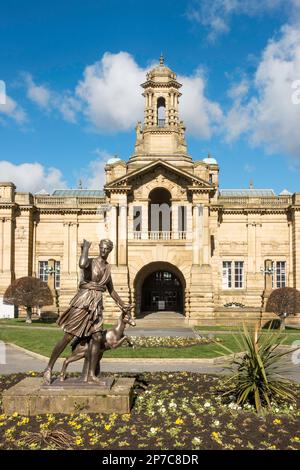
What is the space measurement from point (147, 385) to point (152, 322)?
80.7 feet

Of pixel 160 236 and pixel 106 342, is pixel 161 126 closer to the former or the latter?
pixel 160 236

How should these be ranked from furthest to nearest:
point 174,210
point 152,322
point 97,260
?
1. point 174,210
2. point 152,322
3. point 97,260

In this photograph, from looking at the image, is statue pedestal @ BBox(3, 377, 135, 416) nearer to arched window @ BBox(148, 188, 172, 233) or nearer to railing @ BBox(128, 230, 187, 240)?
railing @ BBox(128, 230, 187, 240)

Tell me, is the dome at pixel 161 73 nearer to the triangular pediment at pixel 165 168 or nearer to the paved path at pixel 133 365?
the triangular pediment at pixel 165 168

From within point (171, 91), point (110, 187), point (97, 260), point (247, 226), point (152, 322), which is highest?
point (171, 91)

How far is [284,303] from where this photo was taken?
113ft

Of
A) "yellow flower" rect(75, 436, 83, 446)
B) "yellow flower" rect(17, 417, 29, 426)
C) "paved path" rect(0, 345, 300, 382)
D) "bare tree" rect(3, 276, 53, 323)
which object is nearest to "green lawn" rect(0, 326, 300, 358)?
"paved path" rect(0, 345, 300, 382)

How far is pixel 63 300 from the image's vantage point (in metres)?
44.2

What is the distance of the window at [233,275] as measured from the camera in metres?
44.7

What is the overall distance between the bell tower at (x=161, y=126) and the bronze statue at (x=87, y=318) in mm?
31913

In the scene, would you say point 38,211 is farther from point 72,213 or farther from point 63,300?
point 63,300

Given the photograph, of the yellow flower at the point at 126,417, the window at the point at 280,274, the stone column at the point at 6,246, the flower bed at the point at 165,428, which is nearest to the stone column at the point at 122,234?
the stone column at the point at 6,246
